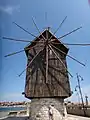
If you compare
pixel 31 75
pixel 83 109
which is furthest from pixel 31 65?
pixel 83 109

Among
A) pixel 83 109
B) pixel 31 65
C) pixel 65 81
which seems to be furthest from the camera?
pixel 83 109

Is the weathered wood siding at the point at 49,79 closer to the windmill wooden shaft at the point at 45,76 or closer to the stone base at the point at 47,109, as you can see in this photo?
the windmill wooden shaft at the point at 45,76

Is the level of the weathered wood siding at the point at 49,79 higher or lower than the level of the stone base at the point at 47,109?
higher

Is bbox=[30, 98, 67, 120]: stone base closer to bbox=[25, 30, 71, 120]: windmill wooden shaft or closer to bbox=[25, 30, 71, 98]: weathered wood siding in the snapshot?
bbox=[25, 30, 71, 120]: windmill wooden shaft

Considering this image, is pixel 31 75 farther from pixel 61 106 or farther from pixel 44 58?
pixel 61 106

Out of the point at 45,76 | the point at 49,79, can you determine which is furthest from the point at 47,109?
the point at 45,76

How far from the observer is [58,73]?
1079 cm

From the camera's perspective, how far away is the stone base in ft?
31.4

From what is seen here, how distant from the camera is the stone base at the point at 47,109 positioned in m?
9.59

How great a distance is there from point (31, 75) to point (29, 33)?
4043 millimetres

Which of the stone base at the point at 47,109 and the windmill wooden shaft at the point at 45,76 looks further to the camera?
the windmill wooden shaft at the point at 45,76

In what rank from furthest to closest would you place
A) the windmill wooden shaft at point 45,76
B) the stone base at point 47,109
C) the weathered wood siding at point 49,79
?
the weathered wood siding at point 49,79 → the windmill wooden shaft at point 45,76 → the stone base at point 47,109

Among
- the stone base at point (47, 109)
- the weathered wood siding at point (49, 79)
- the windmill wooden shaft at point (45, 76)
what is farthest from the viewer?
the weathered wood siding at point (49, 79)

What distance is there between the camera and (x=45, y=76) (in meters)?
10.5
